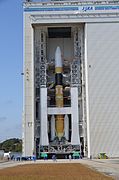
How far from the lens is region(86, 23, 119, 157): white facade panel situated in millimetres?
66375

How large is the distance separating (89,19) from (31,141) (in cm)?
2356

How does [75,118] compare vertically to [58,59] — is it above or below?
below

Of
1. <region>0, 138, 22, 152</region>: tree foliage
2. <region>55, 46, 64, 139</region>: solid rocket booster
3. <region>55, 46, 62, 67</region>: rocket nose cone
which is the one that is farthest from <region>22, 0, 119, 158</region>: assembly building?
<region>0, 138, 22, 152</region>: tree foliage

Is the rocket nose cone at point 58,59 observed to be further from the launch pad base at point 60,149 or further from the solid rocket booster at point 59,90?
the launch pad base at point 60,149

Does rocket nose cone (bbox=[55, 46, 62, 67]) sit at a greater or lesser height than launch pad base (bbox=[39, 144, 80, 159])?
greater

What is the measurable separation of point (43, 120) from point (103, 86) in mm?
11846

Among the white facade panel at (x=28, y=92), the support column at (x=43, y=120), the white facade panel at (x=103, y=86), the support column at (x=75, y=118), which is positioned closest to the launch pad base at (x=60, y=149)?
the support column at (x=75, y=118)

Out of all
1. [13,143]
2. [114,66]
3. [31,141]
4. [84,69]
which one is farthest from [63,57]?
[13,143]

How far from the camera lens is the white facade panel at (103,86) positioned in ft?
218

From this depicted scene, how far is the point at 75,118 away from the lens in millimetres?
69000

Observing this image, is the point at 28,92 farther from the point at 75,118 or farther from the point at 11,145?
the point at 11,145

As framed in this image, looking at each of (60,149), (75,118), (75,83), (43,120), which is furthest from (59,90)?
(60,149)

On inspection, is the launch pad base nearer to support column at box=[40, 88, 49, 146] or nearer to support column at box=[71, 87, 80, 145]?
support column at box=[71, 87, 80, 145]

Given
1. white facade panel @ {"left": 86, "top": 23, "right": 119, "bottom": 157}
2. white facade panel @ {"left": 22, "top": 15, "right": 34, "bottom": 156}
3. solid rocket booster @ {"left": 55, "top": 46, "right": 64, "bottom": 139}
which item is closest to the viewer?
white facade panel @ {"left": 86, "top": 23, "right": 119, "bottom": 157}
